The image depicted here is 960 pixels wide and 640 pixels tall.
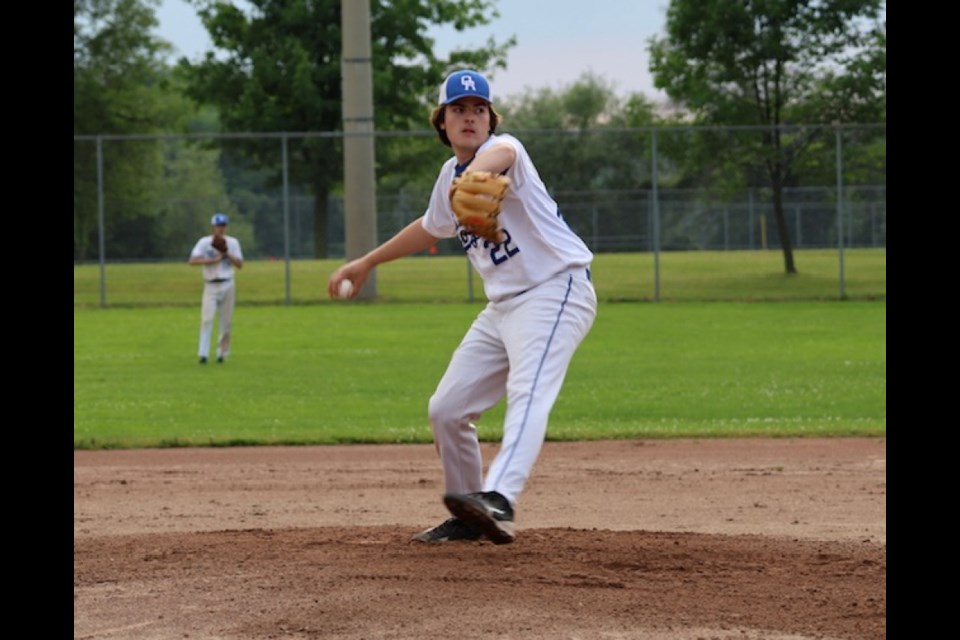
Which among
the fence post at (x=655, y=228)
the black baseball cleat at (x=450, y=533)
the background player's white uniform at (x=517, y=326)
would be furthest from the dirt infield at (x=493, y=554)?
the fence post at (x=655, y=228)

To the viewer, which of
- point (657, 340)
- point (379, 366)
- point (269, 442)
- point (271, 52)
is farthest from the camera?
point (271, 52)

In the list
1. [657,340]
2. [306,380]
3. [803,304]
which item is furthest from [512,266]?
[803,304]

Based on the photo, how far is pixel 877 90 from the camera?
32.0 meters

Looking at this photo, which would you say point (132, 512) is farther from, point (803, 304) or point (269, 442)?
point (803, 304)

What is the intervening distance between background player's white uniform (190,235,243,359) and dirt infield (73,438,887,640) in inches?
292

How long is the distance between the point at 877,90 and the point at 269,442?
23.5 metres

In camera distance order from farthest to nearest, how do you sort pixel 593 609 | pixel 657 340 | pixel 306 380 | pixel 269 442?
pixel 657 340 < pixel 306 380 < pixel 269 442 < pixel 593 609

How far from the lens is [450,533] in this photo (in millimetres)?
6656

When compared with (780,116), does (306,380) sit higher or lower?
lower

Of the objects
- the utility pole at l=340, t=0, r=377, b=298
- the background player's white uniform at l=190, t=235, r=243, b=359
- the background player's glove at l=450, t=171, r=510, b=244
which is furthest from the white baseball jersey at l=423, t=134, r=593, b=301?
the utility pole at l=340, t=0, r=377, b=298

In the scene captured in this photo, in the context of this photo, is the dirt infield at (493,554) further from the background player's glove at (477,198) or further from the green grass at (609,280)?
the green grass at (609,280)

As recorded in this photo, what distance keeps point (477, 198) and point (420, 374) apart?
1090 centimetres

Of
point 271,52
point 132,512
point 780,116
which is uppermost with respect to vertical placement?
point 271,52

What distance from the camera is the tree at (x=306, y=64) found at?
4278cm
